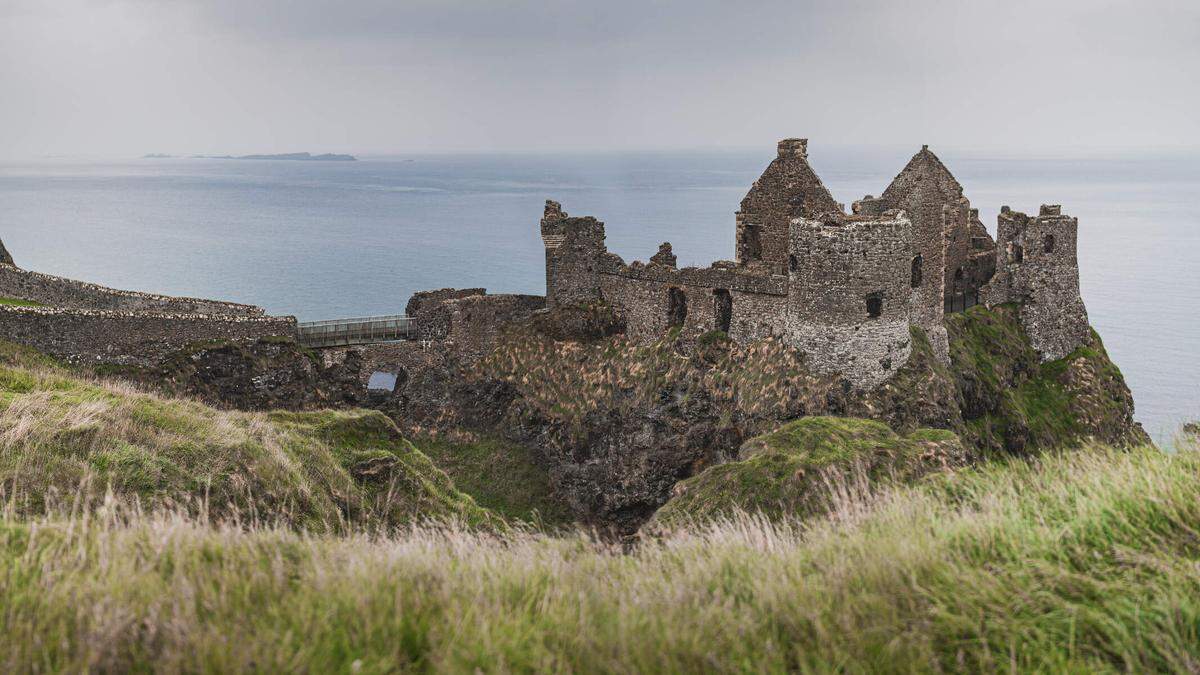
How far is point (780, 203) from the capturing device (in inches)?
1276

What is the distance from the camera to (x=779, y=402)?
27750mm

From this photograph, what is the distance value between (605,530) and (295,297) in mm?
80936

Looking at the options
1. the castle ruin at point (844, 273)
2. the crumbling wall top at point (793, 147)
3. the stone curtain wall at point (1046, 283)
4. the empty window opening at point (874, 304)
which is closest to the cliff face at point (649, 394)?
the stone curtain wall at point (1046, 283)

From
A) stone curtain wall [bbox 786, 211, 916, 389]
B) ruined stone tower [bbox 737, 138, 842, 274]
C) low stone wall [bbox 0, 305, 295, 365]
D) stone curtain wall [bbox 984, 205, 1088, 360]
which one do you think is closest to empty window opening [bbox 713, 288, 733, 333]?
ruined stone tower [bbox 737, 138, 842, 274]

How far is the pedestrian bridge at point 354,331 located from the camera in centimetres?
3181

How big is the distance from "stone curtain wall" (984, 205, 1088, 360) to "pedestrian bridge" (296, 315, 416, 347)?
1867 cm

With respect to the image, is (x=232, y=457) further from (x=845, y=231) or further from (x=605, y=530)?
(x=845, y=231)

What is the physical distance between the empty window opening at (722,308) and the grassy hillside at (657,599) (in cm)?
2147

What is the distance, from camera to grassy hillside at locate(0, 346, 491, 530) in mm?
12742

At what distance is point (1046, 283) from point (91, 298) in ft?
96.5

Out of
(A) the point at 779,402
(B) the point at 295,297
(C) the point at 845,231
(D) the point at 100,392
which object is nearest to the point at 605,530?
(A) the point at 779,402

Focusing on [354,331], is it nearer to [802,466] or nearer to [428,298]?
[428,298]

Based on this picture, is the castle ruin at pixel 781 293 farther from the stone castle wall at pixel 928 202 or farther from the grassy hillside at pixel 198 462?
the grassy hillside at pixel 198 462

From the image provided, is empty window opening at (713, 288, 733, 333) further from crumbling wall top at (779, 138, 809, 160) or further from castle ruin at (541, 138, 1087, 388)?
crumbling wall top at (779, 138, 809, 160)
